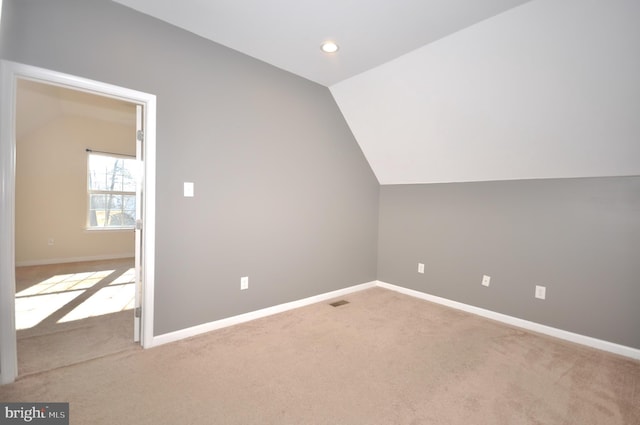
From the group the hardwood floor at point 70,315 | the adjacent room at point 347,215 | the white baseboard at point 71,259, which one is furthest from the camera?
the white baseboard at point 71,259

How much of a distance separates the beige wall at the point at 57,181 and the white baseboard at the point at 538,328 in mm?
5353

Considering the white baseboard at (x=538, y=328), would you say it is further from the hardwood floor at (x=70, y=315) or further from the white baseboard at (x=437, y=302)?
the hardwood floor at (x=70, y=315)

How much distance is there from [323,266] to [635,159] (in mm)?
2926

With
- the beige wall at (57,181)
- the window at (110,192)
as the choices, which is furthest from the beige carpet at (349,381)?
the window at (110,192)

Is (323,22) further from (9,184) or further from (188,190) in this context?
(9,184)

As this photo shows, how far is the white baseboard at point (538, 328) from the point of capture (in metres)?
Result: 2.33

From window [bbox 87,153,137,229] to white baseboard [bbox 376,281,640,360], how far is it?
18.7ft

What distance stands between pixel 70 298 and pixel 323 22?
407cm

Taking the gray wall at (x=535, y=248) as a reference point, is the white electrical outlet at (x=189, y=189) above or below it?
above

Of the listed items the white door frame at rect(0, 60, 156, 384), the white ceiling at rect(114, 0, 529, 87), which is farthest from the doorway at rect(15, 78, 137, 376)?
the white ceiling at rect(114, 0, 529, 87)

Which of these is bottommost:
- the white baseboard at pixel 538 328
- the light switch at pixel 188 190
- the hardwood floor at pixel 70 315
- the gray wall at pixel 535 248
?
the hardwood floor at pixel 70 315

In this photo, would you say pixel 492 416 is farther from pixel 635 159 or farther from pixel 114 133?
pixel 114 133

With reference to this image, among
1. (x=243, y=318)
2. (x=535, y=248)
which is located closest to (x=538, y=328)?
(x=535, y=248)

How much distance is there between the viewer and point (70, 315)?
2893mm
